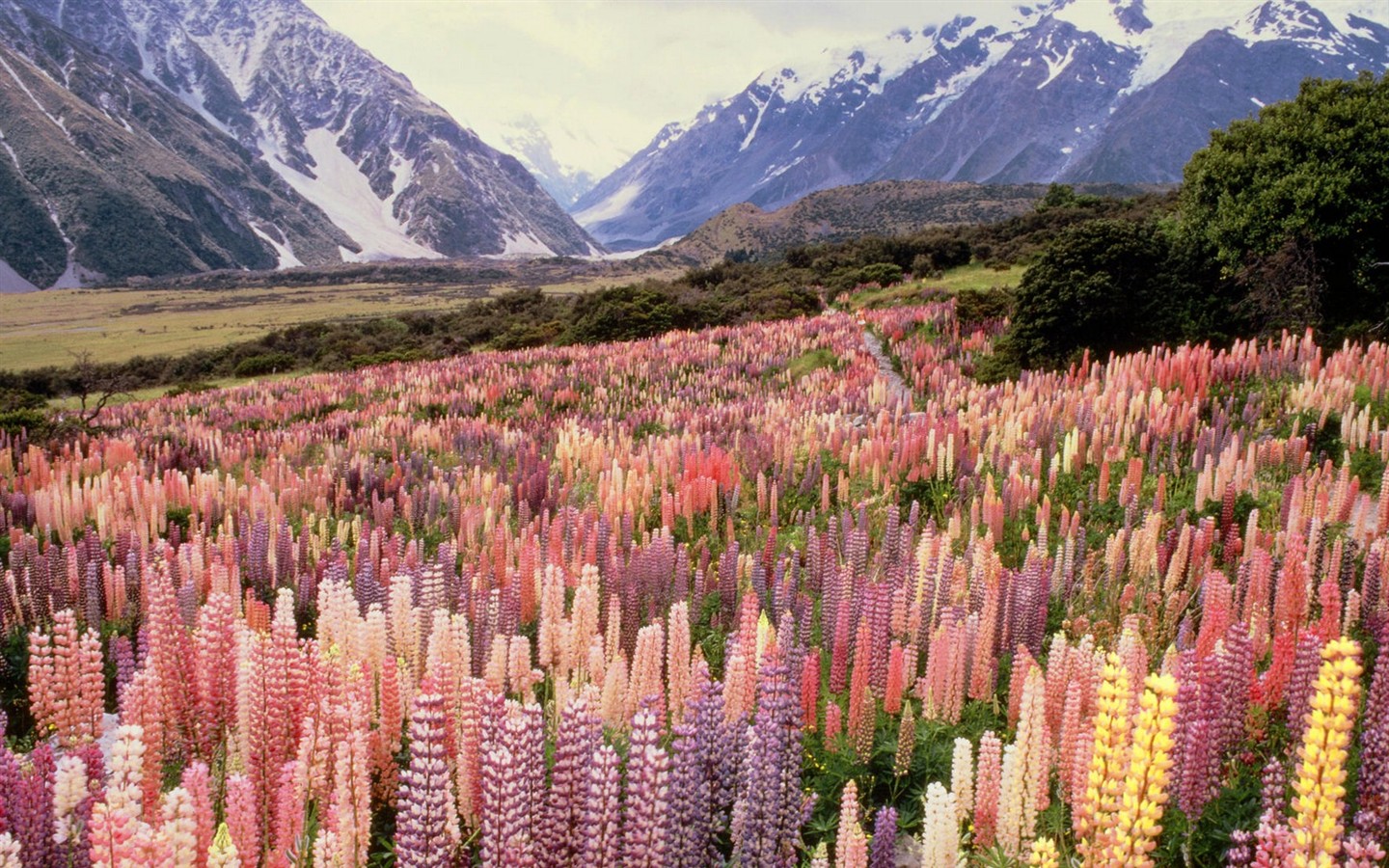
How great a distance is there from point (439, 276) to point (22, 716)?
565ft

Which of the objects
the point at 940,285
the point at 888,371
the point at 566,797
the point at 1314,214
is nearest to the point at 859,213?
the point at 940,285

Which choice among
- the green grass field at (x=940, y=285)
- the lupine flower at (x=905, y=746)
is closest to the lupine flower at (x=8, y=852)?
the lupine flower at (x=905, y=746)

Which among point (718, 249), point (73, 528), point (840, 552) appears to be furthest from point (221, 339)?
point (718, 249)

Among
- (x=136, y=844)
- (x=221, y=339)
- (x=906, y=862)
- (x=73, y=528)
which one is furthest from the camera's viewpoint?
(x=221, y=339)

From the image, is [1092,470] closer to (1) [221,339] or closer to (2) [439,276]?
(1) [221,339]

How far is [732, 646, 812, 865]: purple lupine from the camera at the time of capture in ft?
9.41

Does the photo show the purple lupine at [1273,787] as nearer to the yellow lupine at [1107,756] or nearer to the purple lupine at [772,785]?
the yellow lupine at [1107,756]

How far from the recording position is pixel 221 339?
64.6 meters

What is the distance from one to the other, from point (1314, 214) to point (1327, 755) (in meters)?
15.8

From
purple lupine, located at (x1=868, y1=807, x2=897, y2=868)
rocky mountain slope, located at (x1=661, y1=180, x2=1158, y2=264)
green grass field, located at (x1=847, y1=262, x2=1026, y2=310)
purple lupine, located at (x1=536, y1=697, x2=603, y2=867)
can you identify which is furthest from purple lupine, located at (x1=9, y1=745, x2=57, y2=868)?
rocky mountain slope, located at (x1=661, y1=180, x2=1158, y2=264)

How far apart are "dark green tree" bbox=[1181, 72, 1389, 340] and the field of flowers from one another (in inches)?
220

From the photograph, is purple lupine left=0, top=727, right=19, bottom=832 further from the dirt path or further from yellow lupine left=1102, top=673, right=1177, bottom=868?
the dirt path

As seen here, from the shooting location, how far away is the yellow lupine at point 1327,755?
208cm

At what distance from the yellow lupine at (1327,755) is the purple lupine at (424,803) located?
2.22 meters
